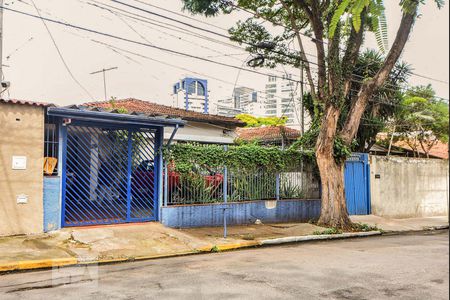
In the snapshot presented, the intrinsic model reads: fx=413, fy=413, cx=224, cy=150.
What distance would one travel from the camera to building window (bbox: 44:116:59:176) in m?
10.0

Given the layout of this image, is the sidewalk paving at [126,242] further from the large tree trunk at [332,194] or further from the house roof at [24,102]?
the house roof at [24,102]

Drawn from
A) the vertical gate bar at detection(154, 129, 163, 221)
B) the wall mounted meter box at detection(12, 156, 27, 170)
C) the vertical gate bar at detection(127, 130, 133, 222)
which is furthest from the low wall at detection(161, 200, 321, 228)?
the wall mounted meter box at detection(12, 156, 27, 170)

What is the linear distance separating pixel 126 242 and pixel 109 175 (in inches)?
86.8

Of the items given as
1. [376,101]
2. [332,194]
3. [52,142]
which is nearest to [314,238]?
[332,194]

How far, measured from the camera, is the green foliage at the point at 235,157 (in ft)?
38.8

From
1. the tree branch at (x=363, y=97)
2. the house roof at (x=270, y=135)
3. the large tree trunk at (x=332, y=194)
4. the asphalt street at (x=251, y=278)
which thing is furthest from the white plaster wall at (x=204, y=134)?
the asphalt street at (x=251, y=278)

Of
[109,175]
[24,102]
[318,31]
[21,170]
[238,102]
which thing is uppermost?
[238,102]

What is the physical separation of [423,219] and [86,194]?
13991 millimetres

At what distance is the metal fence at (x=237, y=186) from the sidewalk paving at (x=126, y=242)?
3.16 feet

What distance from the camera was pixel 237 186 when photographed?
43.1ft

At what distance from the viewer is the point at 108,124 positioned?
35.4ft

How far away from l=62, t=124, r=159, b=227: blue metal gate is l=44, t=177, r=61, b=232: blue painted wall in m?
0.20

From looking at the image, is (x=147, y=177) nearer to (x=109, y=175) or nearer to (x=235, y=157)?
(x=109, y=175)

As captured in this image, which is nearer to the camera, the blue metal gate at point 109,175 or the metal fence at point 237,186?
the blue metal gate at point 109,175
